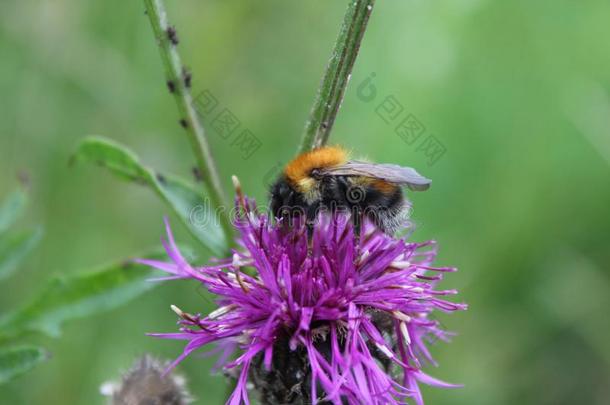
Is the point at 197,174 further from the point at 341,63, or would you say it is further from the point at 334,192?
the point at 341,63

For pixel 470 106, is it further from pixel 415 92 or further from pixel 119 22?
pixel 119 22

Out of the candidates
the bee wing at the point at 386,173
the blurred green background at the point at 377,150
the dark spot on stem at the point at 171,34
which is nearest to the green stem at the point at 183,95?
the dark spot on stem at the point at 171,34

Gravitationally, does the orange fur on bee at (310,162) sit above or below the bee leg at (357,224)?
above

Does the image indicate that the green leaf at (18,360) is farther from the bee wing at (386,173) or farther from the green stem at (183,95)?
the bee wing at (386,173)

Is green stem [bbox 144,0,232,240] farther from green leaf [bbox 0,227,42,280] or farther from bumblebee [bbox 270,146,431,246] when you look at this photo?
green leaf [bbox 0,227,42,280]

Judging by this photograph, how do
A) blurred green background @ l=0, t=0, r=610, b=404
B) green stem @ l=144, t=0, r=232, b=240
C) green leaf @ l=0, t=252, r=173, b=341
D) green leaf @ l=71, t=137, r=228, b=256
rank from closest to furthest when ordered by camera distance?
green stem @ l=144, t=0, r=232, b=240, green leaf @ l=71, t=137, r=228, b=256, green leaf @ l=0, t=252, r=173, b=341, blurred green background @ l=0, t=0, r=610, b=404

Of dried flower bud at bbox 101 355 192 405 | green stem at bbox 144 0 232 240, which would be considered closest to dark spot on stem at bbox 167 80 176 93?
green stem at bbox 144 0 232 240

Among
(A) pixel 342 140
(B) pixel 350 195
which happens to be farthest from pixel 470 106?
(B) pixel 350 195
